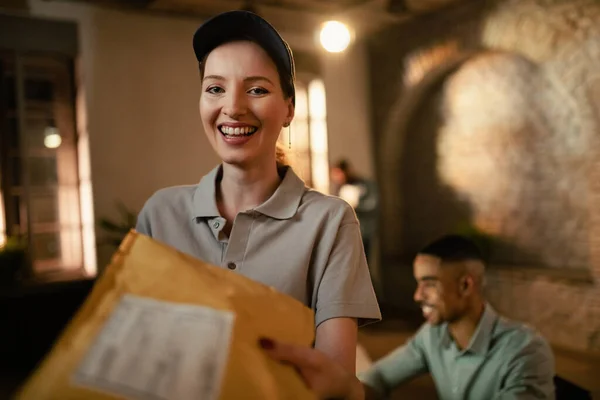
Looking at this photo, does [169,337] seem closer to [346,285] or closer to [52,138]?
[346,285]

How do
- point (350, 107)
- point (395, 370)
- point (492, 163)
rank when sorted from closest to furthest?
point (395, 370) → point (492, 163) → point (350, 107)

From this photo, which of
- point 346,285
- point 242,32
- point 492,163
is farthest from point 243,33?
point 492,163

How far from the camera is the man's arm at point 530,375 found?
5.27 feet

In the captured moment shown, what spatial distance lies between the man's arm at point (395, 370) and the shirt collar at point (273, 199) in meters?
1.14

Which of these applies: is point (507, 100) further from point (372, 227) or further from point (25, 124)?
point (25, 124)

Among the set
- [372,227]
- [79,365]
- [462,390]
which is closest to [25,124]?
[372,227]

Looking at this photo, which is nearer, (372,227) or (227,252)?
(227,252)

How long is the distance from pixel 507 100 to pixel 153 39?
10.4 ft

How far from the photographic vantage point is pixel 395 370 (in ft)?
6.32

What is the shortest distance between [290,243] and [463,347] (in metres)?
1.25

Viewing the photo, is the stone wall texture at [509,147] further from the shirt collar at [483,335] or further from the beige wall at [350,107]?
the shirt collar at [483,335]

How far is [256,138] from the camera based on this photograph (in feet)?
2.86

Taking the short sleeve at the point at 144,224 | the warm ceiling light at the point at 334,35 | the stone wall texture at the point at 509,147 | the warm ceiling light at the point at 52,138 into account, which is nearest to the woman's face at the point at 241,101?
the short sleeve at the point at 144,224

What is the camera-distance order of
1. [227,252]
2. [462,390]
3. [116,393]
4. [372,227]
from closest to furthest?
[116,393]
[227,252]
[462,390]
[372,227]
